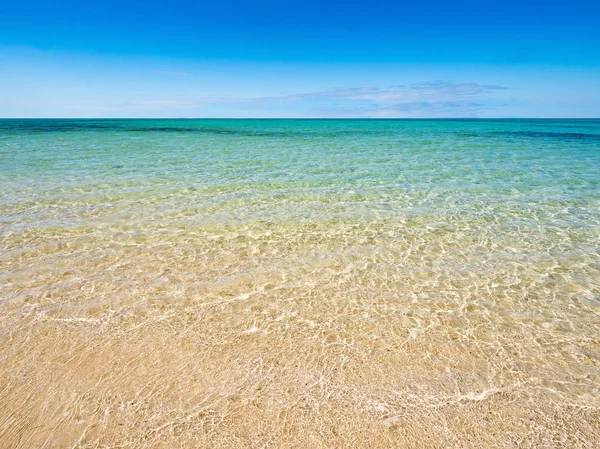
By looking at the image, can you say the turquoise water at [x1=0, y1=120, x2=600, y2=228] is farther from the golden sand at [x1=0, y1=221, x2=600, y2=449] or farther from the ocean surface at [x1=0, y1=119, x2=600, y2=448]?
the golden sand at [x1=0, y1=221, x2=600, y2=449]

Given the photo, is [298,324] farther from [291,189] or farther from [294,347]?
[291,189]

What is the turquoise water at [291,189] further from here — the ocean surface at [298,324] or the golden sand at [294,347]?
the golden sand at [294,347]

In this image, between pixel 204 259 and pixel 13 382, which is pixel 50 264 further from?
pixel 13 382

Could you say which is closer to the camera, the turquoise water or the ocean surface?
the ocean surface

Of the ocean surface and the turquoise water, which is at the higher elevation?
the turquoise water

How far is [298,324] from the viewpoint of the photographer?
440 centimetres

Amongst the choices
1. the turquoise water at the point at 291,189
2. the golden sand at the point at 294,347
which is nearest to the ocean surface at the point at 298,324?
the golden sand at the point at 294,347

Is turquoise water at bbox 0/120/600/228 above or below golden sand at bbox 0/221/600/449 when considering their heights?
above

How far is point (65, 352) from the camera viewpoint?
3.81m

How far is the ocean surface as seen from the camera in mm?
3004

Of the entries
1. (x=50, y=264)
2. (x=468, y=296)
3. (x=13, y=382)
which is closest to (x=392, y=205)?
(x=468, y=296)

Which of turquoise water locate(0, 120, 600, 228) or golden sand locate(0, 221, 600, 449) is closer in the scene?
golden sand locate(0, 221, 600, 449)

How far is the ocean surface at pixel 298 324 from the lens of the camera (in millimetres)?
3004

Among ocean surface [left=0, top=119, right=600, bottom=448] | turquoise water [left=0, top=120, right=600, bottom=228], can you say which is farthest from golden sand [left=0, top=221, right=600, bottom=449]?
turquoise water [left=0, top=120, right=600, bottom=228]
